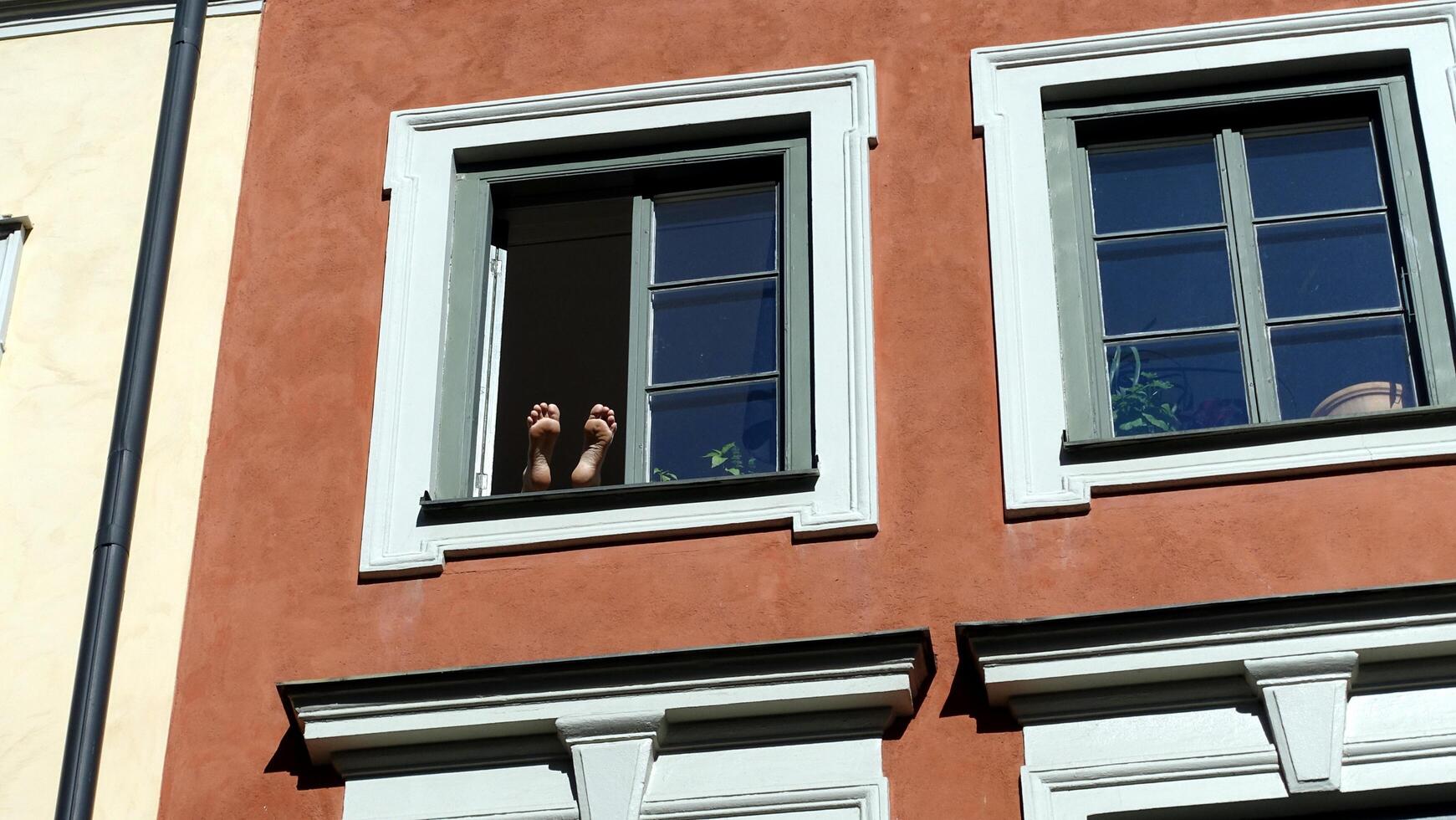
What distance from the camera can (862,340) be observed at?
880 cm

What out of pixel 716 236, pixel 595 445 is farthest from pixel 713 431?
pixel 716 236

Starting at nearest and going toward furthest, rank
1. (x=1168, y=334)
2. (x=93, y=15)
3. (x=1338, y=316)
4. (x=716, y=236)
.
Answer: (x=1338, y=316) < (x=1168, y=334) < (x=716, y=236) < (x=93, y=15)

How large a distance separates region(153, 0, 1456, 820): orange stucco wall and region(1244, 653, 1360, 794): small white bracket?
0.39 meters

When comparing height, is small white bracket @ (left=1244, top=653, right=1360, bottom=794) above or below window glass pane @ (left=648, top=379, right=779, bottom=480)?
below

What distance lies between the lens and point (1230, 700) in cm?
775

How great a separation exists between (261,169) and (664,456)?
7.20 feet

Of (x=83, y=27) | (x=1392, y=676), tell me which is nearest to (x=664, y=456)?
(x=1392, y=676)

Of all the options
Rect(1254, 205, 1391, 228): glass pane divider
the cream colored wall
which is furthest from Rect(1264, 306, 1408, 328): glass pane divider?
the cream colored wall

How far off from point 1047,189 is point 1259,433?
1396mm

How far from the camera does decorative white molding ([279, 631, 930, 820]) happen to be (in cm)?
788

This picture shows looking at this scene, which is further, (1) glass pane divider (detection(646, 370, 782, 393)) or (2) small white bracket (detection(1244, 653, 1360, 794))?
(1) glass pane divider (detection(646, 370, 782, 393))

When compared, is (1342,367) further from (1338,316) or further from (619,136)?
(619,136)

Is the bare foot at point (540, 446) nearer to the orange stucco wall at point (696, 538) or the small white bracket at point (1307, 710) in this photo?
the orange stucco wall at point (696, 538)

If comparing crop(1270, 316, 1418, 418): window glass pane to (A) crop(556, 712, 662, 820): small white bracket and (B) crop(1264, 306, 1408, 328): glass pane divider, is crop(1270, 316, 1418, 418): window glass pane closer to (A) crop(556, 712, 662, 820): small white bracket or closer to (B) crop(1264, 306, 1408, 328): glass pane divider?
(B) crop(1264, 306, 1408, 328): glass pane divider
